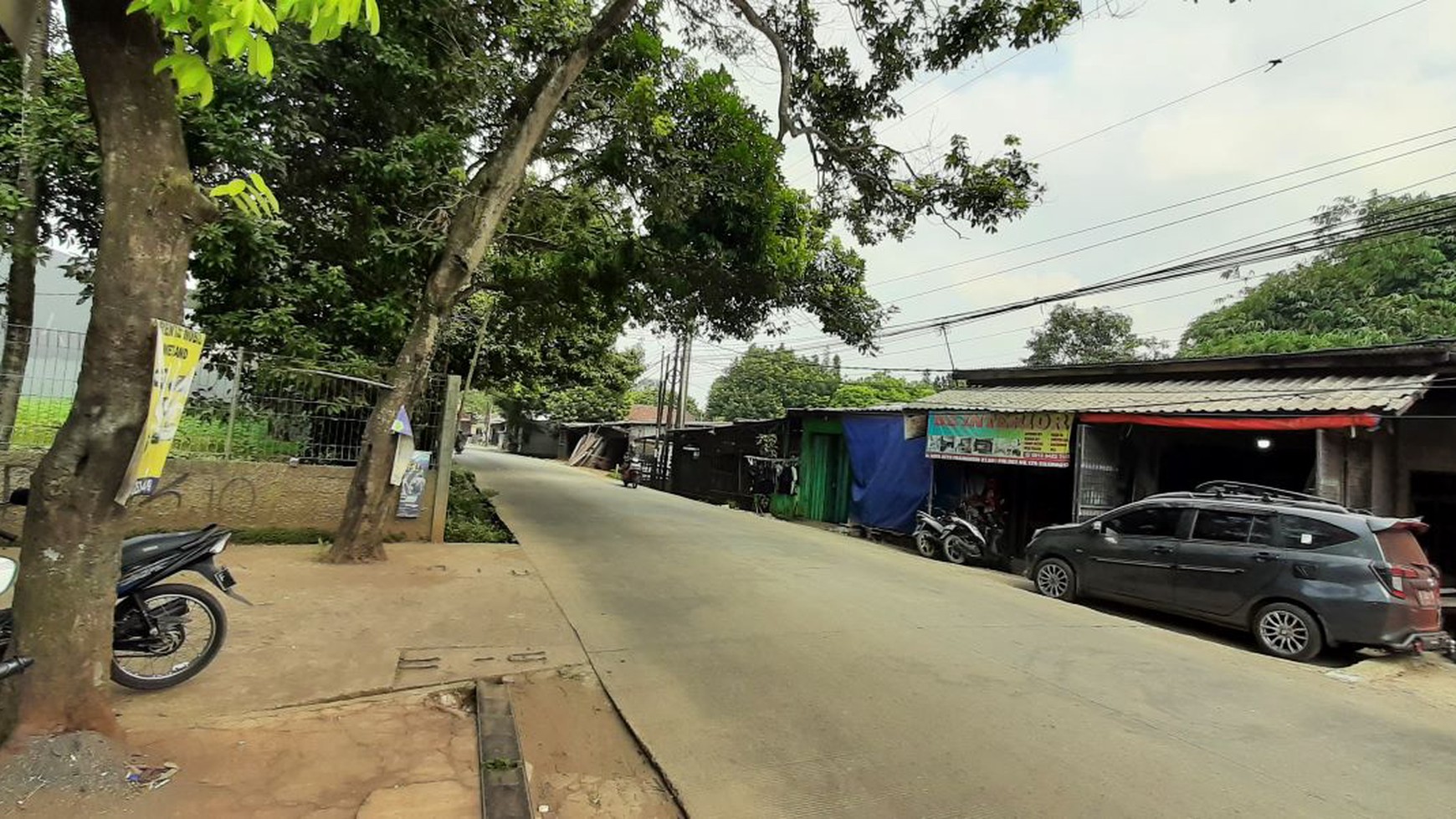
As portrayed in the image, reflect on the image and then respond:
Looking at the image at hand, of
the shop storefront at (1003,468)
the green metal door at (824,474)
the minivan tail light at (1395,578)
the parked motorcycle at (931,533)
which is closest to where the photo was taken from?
the minivan tail light at (1395,578)

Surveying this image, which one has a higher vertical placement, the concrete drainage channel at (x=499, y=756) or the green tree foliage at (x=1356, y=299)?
the green tree foliage at (x=1356, y=299)

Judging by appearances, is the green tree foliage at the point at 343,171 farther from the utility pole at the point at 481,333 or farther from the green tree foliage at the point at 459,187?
the utility pole at the point at 481,333

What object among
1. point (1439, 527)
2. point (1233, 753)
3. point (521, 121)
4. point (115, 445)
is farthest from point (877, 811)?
point (1439, 527)

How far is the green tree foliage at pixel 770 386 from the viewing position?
174 ft

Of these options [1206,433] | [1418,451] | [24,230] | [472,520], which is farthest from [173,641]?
[1418,451]

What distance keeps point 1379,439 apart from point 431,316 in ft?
37.1

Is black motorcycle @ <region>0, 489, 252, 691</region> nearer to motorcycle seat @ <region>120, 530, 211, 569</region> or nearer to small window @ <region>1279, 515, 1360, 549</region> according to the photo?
motorcycle seat @ <region>120, 530, 211, 569</region>

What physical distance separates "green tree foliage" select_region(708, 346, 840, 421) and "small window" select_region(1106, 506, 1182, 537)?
41.5 metres

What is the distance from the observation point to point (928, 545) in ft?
41.9

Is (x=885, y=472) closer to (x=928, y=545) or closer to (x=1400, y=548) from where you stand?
(x=928, y=545)

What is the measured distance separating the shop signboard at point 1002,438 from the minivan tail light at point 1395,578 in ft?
14.9

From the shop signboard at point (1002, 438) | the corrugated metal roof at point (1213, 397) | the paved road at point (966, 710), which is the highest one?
the corrugated metal roof at point (1213, 397)

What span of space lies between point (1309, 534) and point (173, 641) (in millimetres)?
9079

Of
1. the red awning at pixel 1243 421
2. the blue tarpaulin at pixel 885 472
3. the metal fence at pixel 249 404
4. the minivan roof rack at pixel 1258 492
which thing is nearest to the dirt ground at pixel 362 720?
the metal fence at pixel 249 404
